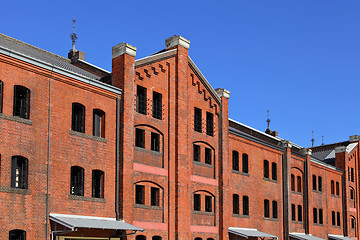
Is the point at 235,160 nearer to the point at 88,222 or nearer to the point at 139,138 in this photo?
the point at 139,138

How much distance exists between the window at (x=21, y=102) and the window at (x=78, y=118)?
9.29ft

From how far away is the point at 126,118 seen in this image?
27.5 metres

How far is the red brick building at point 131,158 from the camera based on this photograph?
885 inches

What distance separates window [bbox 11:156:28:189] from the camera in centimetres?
2210

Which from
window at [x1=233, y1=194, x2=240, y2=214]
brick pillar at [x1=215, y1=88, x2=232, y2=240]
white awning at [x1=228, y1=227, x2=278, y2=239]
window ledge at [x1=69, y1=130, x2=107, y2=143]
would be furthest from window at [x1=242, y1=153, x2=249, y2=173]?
window ledge at [x1=69, y1=130, x2=107, y2=143]

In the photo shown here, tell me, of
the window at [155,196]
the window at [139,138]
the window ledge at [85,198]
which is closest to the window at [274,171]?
the window at [155,196]

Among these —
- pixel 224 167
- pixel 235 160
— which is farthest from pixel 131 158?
pixel 235 160

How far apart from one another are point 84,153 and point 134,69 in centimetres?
618

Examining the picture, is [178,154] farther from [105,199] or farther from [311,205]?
[311,205]

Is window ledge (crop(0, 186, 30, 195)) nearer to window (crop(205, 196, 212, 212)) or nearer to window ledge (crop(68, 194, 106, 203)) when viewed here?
window ledge (crop(68, 194, 106, 203))

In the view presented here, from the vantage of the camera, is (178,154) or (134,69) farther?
(178,154)

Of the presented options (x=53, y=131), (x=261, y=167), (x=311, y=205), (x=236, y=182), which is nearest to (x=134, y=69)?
(x=53, y=131)

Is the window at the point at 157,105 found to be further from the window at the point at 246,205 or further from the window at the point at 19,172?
the window at the point at 246,205

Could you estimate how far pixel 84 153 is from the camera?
82.3 feet
